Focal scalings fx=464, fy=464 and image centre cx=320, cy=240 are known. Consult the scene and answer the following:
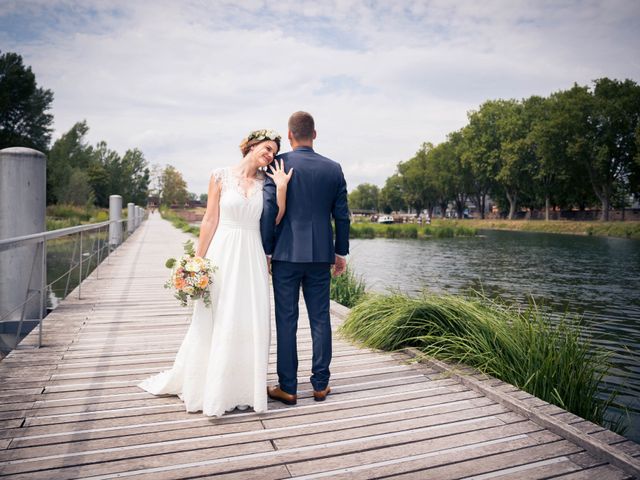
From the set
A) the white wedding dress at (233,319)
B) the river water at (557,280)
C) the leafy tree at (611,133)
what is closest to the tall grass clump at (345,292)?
the river water at (557,280)

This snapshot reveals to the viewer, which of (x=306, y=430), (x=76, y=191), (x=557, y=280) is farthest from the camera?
(x=76, y=191)

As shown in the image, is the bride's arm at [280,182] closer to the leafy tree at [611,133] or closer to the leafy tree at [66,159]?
the leafy tree at [66,159]

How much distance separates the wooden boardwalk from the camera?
90.5 inches

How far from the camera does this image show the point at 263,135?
3154 millimetres

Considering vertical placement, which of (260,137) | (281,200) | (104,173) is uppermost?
(104,173)

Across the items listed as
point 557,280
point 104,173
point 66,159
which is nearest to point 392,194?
point 104,173

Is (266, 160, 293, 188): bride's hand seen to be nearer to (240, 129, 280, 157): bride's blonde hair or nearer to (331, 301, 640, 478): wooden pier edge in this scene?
(240, 129, 280, 157): bride's blonde hair

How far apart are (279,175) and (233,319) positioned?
3.24 ft

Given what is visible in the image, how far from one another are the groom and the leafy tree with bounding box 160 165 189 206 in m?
68.8

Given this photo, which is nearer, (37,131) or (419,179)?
(37,131)

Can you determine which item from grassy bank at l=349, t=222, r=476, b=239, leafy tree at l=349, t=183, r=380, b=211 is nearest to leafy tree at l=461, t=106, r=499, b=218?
grassy bank at l=349, t=222, r=476, b=239

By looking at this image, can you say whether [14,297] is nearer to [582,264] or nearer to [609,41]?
[582,264]

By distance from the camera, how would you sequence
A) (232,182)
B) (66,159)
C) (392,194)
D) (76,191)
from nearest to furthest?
1. (232,182)
2. (76,191)
3. (66,159)
4. (392,194)

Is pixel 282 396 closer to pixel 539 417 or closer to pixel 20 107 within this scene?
pixel 539 417
